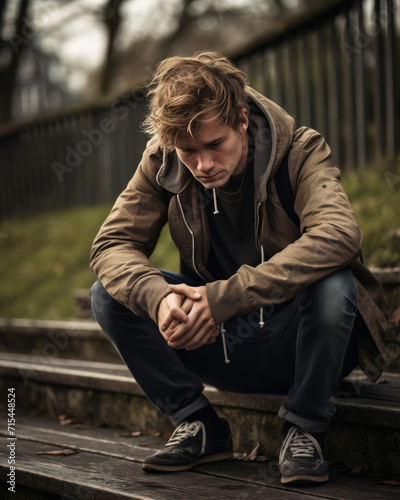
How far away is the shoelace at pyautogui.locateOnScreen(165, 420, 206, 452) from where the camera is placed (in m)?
2.19

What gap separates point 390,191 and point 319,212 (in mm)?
2056

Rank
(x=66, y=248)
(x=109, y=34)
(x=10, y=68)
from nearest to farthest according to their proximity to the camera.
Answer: (x=66, y=248), (x=109, y=34), (x=10, y=68)

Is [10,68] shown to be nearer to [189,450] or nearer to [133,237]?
[133,237]

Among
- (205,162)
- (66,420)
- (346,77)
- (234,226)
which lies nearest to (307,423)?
(234,226)

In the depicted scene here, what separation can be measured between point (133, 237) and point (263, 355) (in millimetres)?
649

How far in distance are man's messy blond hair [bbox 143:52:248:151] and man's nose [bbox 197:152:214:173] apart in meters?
0.09

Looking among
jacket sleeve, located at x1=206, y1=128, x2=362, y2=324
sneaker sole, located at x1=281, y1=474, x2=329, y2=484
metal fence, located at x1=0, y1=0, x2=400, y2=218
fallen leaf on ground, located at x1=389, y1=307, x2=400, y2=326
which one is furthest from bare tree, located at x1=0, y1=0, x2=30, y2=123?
sneaker sole, located at x1=281, y1=474, x2=329, y2=484

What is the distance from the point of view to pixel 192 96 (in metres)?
2.14

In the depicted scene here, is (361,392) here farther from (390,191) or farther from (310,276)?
(390,191)

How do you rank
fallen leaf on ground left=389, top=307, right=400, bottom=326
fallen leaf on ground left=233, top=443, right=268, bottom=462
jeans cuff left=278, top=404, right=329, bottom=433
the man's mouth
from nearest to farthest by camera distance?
jeans cuff left=278, top=404, right=329, bottom=433 → the man's mouth → fallen leaf on ground left=233, top=443, right=268, bottom=462 → fallen leaf on ground left=389, top=307, right=400, bottom=326

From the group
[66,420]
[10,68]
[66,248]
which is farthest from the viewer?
[10,68]

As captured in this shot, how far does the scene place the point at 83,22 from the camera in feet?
44.6

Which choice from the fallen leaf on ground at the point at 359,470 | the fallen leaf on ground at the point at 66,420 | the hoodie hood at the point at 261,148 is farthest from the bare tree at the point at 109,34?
the fallen leaf on ground at the point at 359,470

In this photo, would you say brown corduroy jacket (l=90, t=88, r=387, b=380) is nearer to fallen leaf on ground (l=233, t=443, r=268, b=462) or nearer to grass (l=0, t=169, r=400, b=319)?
fallen leaf on ground (l=233, t=443, r=268, b=462)
